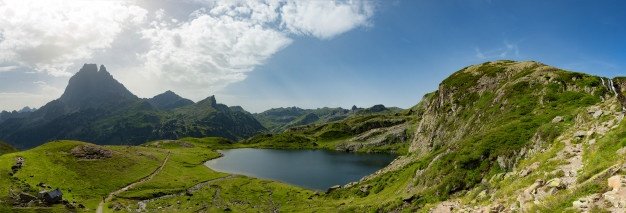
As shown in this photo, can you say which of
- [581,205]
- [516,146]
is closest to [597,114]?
[516,146]

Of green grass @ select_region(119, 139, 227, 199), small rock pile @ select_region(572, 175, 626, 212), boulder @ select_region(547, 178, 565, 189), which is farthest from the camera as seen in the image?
green grass @ select_region(119, 139, 227, 199)

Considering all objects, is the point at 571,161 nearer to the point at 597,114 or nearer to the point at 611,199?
the point at 597,114

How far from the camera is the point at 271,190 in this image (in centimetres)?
11331

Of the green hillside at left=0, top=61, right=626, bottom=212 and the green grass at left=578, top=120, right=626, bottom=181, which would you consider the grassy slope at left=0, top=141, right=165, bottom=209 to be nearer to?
the green hillside at left=0, top=61, right=626, bottom=212

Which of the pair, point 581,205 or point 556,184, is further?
point 556,184

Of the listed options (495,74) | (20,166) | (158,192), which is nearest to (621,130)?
(495,74)

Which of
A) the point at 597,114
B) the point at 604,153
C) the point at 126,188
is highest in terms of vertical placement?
the point at 597,114

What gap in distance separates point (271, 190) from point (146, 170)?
60.3 metres

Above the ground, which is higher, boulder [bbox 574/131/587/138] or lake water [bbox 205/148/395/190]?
boulder [bbox 574/131/587/138]

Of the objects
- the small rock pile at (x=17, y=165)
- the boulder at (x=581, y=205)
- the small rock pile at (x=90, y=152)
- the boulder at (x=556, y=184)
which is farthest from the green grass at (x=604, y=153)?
the small rock pile at (x=90, y=152)

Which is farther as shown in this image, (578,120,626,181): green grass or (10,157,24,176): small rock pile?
(10,157,24,176): small rock pile

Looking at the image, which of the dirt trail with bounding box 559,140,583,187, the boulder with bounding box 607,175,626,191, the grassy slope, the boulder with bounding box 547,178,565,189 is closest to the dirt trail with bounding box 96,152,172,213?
the grassy slope

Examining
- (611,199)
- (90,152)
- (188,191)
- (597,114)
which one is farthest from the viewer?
(90,152)

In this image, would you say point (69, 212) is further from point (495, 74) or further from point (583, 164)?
point (495, 74)
